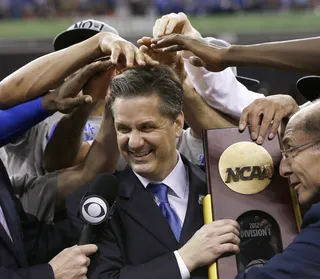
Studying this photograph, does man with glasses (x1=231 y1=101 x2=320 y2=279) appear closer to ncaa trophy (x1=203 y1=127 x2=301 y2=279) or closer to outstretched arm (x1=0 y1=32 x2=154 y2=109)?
ncaa trophy (x1=203 y1=127 x2=301 y2=279)

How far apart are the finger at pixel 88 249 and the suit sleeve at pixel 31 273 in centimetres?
11

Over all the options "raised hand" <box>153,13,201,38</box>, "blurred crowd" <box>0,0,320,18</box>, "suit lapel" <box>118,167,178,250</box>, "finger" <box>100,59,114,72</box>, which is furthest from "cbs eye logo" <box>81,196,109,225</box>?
"blurred crowd" <box>0,0,320,18</box>

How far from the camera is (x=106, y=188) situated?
1.77 m

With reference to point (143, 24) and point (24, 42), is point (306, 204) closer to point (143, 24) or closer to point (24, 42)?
point (24, 42)

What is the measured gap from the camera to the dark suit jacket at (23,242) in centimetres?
183

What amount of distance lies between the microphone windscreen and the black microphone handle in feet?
0.32

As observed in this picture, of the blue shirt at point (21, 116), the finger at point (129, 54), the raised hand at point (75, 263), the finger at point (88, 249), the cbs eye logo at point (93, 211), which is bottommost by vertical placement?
the raised hand at point (75, 263)

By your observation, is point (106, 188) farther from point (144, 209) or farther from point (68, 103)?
point (68, 103)

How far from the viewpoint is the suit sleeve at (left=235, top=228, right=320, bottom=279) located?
155 cm

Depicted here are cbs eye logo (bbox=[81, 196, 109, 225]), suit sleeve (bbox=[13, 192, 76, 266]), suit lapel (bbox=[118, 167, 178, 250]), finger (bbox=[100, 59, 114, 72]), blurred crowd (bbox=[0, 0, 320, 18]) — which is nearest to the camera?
cbs eye logo (bbox=[81, 196, 109, 225])

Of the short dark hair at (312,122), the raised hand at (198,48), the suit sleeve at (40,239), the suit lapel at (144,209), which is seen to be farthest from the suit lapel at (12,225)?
the short dark hair at (312,122)

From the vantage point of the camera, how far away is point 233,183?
6.14 feet

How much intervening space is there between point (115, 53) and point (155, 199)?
0.46m

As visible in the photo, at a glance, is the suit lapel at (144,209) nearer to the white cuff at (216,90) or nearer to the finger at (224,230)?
the finger at (224,230)
